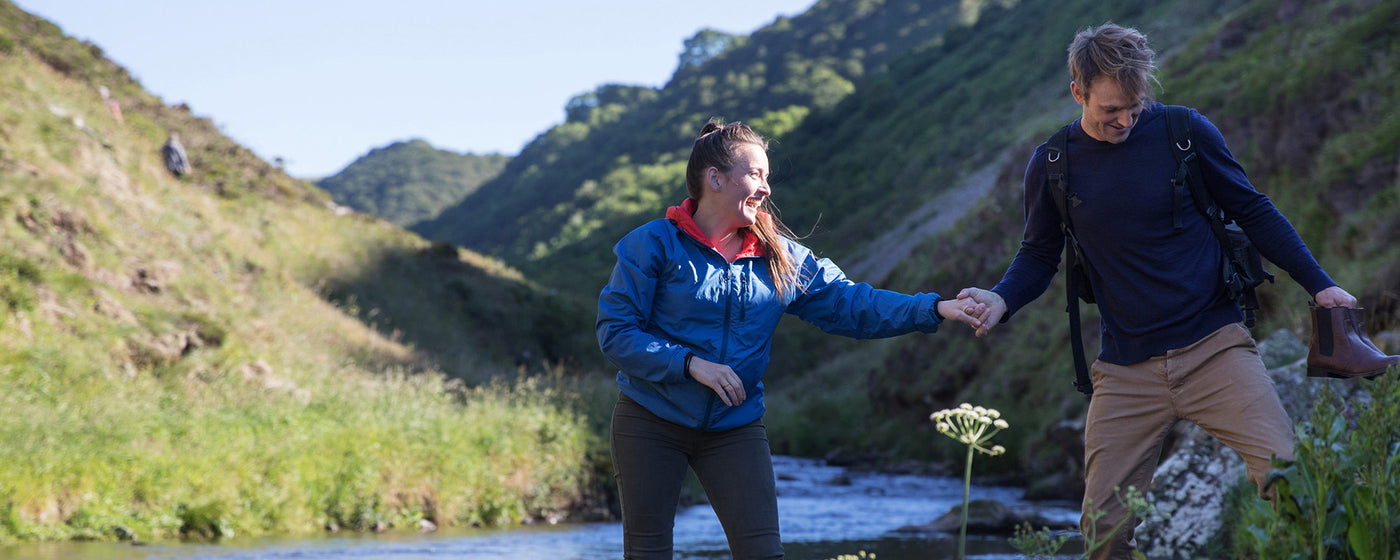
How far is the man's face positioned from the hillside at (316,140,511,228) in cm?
14153

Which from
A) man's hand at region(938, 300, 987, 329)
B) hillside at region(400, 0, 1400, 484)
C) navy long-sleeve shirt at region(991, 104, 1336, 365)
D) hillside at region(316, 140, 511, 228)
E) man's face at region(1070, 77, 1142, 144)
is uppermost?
hillside at region(316, 140, 511, 228)

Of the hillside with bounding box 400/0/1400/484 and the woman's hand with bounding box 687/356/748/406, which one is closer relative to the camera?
the woman's hand with bounding box 687/356/748/406

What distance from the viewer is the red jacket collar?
13.0 feet

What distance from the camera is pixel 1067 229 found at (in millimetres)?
4188

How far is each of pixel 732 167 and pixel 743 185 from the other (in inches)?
3.0

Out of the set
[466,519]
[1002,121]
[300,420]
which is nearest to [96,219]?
[300,420]

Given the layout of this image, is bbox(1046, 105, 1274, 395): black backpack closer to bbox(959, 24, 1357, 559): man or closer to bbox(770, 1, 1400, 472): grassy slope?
Answer: bbox(959, 24, 1357, 559): man

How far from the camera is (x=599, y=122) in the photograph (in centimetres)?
15375

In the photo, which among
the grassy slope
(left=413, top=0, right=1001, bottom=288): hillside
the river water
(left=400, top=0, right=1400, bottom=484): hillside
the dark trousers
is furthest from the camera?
(left=413, top=0, right=1001, bottom=288): hillside

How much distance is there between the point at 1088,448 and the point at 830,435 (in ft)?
84.2

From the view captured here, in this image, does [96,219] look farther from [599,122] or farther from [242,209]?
[599,122]

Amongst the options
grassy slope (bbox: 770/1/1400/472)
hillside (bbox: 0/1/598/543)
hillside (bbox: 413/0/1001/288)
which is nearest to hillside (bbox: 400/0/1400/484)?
grassy slope (bbox: 770/1/1400/472)

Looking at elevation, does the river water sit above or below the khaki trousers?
below

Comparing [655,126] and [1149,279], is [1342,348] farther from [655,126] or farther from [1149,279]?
[655,126]
